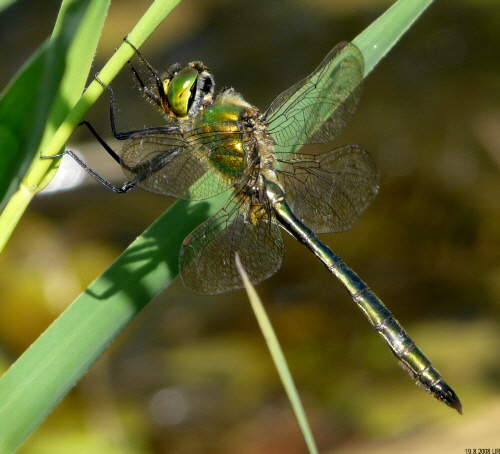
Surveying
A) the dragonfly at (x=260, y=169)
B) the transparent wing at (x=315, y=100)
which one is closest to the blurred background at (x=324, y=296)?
the dragonfly at (x=260, y=169)

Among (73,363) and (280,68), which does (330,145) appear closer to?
(280,68)

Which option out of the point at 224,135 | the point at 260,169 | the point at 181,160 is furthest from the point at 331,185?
the point at 181,160

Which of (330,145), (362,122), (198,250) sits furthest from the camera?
(362,122)

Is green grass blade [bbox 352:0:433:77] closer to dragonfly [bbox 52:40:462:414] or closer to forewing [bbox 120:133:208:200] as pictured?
dragonfly [bbox 52:40:462:414]

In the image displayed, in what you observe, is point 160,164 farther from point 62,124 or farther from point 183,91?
point 62,124

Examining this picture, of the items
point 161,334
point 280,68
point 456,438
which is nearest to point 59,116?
point 456,438

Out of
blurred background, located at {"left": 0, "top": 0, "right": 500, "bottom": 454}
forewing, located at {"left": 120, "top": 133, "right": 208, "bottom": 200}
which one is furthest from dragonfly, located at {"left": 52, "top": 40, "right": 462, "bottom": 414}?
blurred background, located at {"left": 0, "top": 0, "right": 500, "bottom": 454}

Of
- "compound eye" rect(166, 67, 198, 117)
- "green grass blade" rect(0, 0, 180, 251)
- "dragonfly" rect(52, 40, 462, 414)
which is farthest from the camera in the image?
"compound eye" rect(166, 67, 198, 117)
